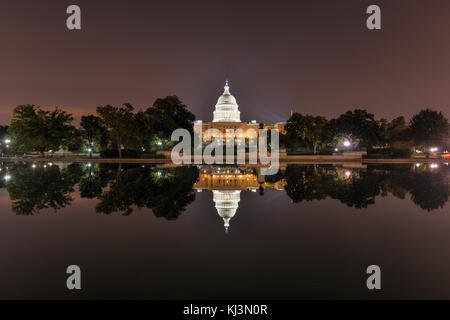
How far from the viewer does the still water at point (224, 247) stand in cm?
541

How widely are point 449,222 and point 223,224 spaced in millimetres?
6481

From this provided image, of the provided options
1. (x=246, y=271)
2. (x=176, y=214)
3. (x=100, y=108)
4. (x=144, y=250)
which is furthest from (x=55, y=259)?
(x=100, y=108)

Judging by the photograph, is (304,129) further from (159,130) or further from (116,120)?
(116,120)

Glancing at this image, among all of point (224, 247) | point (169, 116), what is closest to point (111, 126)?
point (169, 116)

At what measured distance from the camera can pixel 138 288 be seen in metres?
5.38

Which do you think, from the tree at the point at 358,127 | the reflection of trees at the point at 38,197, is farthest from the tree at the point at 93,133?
the reflection of trees at the point at 38,197

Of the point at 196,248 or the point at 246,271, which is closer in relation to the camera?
the point at 246,271

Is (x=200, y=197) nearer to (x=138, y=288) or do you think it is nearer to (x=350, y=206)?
(x=350, y=206)

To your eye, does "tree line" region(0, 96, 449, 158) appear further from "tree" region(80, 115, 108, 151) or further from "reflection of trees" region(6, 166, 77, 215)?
"reflection of trees" region(6, 166, 77, 215)

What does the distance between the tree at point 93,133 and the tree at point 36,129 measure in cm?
1651

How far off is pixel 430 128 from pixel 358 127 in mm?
16633

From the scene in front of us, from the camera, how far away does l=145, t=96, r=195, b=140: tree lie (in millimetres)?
55062

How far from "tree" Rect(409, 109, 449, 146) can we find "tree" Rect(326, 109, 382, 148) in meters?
10.4

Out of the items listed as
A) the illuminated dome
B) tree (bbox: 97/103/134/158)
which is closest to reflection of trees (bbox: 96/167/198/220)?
tree (bbox: 97/103/134/158)
